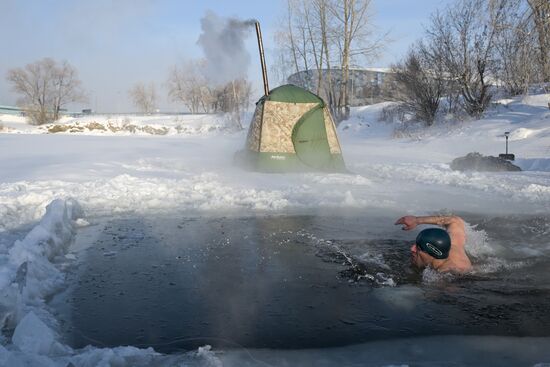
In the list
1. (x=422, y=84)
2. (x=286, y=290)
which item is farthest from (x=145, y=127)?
(x=286, y=290)

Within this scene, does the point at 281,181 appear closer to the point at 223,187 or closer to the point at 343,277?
the point at 223,187

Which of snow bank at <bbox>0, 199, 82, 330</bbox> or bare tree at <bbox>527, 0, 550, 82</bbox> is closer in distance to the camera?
snow bank at <bbox>0, 199, 82, 330</bbox>

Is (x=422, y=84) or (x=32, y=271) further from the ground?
(x=422, y=84)

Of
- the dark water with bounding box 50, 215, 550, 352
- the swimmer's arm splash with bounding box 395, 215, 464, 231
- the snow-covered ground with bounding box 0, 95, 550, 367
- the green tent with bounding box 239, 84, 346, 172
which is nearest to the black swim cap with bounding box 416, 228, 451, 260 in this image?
the dark water with bounding box 50, 215, 550, 352

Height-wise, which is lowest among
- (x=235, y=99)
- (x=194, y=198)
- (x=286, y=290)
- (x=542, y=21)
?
(x=286, y=290)

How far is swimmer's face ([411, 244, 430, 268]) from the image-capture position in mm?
4676

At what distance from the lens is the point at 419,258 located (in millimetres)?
4734

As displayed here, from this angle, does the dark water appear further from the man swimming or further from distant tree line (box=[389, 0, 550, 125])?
distant tree line (box=[389, 0, 550, 125])

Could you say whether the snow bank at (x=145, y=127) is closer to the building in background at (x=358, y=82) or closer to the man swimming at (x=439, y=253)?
the building in background at (x=358, y=82)

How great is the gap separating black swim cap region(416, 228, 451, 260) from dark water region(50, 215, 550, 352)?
0.76ft

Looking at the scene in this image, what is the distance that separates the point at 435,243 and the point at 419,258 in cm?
24

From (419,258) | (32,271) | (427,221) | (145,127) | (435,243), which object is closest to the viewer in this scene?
(32,271)

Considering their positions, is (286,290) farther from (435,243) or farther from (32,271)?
(32,271)

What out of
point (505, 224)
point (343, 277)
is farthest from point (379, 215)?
point (343, 277)
